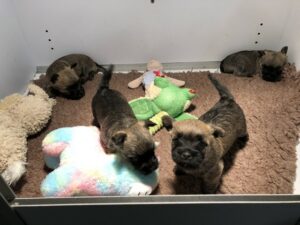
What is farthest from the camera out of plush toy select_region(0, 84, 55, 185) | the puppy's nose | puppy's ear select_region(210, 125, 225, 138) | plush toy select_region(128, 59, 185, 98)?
plush toy select_region(128, 59, 185, 98)

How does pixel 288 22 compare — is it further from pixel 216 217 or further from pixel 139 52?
pixel 216 217

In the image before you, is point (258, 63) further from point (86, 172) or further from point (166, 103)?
point (86, 172)

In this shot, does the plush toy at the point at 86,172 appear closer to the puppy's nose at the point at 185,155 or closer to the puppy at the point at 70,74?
the puppy's nose at the point at 185,155

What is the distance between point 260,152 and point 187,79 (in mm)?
698

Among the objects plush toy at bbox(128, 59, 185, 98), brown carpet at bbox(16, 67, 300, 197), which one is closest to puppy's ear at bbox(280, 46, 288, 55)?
brown carpet at bbox(16, 67, 300, 197)

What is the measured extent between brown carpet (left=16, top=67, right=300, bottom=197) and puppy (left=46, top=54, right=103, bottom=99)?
51mm

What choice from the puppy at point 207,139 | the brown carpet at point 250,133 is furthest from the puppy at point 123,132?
the brown carpet at point 250,133

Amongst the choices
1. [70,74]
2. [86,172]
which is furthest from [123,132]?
[70,74]

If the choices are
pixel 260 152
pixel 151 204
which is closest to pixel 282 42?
pixel 260 152

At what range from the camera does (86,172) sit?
1.58 meters

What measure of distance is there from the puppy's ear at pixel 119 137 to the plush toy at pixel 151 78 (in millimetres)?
626

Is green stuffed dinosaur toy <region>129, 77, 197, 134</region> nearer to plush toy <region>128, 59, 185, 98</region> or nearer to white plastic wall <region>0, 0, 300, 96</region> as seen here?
plush toy <region>128, 59, 185, 98</region>

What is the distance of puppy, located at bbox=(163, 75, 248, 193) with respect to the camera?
150cm

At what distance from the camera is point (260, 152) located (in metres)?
1.96
